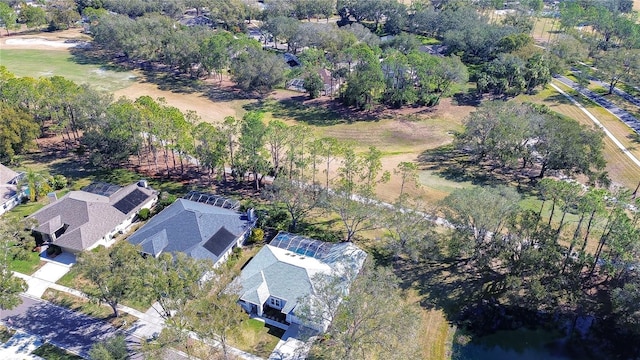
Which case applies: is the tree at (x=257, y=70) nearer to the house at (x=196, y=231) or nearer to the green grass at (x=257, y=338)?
the house at (x=196, y=231)

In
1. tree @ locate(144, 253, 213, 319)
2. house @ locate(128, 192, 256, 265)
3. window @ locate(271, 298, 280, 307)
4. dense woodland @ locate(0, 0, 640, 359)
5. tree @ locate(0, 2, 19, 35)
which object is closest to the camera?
tree @ locate(144, 253, 213, 319)

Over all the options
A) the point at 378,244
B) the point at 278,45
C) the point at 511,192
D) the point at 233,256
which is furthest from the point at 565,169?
the point at 278,45

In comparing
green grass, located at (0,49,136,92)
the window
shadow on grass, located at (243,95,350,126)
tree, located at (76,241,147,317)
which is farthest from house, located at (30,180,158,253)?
green grass, located at (0,49,136,92)

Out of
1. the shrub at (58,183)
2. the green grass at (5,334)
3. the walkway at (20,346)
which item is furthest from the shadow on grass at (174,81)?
the walkway at (20,346)

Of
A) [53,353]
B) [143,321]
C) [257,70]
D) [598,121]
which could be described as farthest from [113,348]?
[598,121]

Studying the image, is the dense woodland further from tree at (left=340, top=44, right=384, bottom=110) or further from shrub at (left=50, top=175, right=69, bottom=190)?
shrub at (left=50, top=175, right=69, bottom=190)
